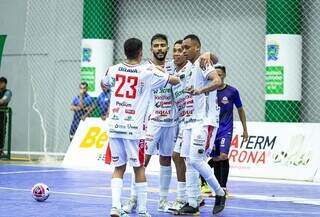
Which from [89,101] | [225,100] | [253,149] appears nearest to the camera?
[225,100]

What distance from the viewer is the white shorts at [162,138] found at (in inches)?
411

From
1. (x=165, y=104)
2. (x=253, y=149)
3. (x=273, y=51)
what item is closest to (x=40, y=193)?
(x=165, y=104)

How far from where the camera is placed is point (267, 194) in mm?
13219

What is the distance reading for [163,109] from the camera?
1044cm

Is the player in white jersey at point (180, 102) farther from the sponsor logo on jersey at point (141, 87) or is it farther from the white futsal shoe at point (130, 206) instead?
the sponsor logo on jersey at point (141, 87)

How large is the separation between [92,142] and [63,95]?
217 inches

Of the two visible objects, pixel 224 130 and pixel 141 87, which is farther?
pixel 224 130

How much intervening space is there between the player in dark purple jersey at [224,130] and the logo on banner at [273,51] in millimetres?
7192

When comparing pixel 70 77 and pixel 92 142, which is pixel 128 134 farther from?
pixel 70 77

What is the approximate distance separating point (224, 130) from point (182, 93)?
2168 millimetres

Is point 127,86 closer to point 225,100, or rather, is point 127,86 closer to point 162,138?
point 162,138

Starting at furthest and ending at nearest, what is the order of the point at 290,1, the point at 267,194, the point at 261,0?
the point at 261,0
the point at 290,1
the point at 267,194

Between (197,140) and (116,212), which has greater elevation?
(197,140)

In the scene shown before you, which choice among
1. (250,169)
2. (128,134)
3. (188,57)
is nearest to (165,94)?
(188,57)
